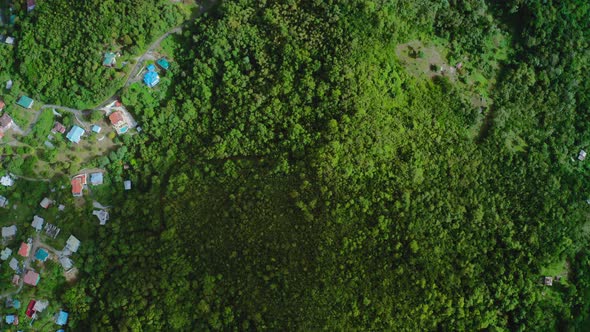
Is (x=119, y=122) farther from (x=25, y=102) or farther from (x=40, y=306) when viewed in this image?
(x=40, y=306)

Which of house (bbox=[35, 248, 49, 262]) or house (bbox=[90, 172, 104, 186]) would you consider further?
house (bbox=[90, 172, 104, 186])

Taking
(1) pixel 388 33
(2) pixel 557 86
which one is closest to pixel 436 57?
(1) pixel 388 33

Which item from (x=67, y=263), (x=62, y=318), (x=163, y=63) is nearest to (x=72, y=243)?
(x=67, y=263)

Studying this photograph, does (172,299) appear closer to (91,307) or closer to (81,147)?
(91,307)

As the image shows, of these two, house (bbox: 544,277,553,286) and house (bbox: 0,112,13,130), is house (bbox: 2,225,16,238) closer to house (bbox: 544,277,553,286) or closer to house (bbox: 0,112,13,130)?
house (bbox: 0,112,13,130)

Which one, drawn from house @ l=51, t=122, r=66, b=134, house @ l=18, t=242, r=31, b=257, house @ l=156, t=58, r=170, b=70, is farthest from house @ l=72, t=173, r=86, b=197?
house @ l=156, t=58, r=170, b=70
